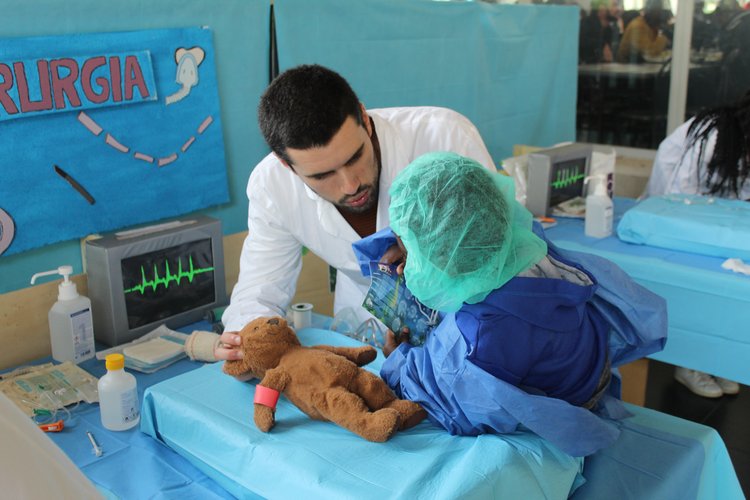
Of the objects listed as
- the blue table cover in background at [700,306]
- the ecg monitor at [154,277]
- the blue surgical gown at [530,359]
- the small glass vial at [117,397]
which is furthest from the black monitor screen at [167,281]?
the blue table cover in background at [700,306]

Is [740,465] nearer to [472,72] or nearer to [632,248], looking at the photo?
[632,248]

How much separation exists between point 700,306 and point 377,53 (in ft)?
5.04

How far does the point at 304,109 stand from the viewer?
4.74 ft

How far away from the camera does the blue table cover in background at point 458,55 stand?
101 inches

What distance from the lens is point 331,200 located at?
1.65m

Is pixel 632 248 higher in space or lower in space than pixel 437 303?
lower

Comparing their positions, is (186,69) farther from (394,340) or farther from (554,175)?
(554,175)

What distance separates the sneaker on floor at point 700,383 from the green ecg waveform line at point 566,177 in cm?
100

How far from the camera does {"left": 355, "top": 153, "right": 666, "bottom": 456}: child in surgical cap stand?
3.57ft

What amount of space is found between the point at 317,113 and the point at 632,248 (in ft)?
5.10

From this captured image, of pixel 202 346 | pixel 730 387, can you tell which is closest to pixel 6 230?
pixel 202 346

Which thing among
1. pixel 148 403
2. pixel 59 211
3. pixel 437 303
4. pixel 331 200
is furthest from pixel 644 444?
pixel 59 211

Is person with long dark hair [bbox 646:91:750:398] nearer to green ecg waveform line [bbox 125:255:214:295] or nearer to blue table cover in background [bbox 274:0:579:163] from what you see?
blue table cover in background [bbox 274:0:579:163]

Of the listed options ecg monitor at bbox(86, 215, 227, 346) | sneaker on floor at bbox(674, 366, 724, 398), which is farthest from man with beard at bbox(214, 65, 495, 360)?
sneaker on floor at bbox(674, 366, 724, 398)
